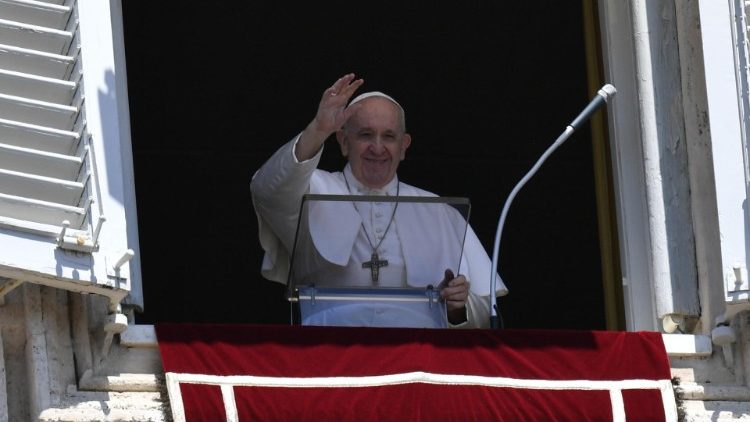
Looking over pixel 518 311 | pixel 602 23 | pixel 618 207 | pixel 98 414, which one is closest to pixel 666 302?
pixel 618 207

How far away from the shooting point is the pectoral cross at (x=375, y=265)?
7.30 metres

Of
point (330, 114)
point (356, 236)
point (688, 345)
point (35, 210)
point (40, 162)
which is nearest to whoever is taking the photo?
point (35, 210)

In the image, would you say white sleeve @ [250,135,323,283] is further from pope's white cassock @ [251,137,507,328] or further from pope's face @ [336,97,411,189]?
pope's face @ [336,97,411,189]

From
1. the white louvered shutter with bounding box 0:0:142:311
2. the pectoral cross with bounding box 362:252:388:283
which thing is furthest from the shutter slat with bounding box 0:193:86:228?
the pectoral cross with bounding box 362:252:388:283

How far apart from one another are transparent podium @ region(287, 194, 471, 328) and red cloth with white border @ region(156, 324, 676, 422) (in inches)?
16.2

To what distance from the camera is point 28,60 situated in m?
6.59

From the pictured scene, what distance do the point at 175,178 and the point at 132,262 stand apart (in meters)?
2.96

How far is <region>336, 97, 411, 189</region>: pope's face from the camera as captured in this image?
25.2 ft

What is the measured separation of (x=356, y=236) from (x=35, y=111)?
1283 mm

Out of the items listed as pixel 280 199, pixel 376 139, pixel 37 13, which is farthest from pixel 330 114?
pixel 37 13

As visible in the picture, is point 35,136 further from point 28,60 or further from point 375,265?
point 375,265

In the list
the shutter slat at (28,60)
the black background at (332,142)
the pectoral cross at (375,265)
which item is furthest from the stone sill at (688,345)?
the black background at (332,142)

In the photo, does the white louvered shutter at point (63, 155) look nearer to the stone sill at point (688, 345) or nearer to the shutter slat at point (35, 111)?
the shutter slat at point (35, 111)

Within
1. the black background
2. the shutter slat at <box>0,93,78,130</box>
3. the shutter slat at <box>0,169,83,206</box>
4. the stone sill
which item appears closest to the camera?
the shutter slat at <box>0,169,83,206</box>
